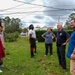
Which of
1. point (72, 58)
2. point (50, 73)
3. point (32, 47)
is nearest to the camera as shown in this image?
point (72, 58)

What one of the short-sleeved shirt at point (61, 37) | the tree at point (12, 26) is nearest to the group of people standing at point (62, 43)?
A: the short-sleeved shirt at point (61, 37)

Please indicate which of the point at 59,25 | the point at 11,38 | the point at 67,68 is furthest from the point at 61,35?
the point at 11,38

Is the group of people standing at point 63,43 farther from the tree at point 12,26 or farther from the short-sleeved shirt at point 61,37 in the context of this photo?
the tree at point 12,26

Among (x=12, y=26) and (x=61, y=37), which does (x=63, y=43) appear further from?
(x=12, y=26)

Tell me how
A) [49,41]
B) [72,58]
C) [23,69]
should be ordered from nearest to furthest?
[72,58] < [23,69] < [49,41]

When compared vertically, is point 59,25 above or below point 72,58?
above

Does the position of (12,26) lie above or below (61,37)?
below

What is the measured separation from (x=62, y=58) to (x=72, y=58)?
317cm

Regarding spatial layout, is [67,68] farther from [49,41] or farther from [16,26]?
[16,26]

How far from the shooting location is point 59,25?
923 centimetres

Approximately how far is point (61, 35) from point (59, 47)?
0.44m

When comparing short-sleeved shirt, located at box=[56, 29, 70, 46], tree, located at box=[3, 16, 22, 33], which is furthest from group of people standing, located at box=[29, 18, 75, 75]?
tree, located at box=[3, 16, 22, 33]

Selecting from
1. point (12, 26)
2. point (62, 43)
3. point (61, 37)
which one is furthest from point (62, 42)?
point (12, 26)

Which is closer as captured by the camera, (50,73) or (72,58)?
(72,58)
